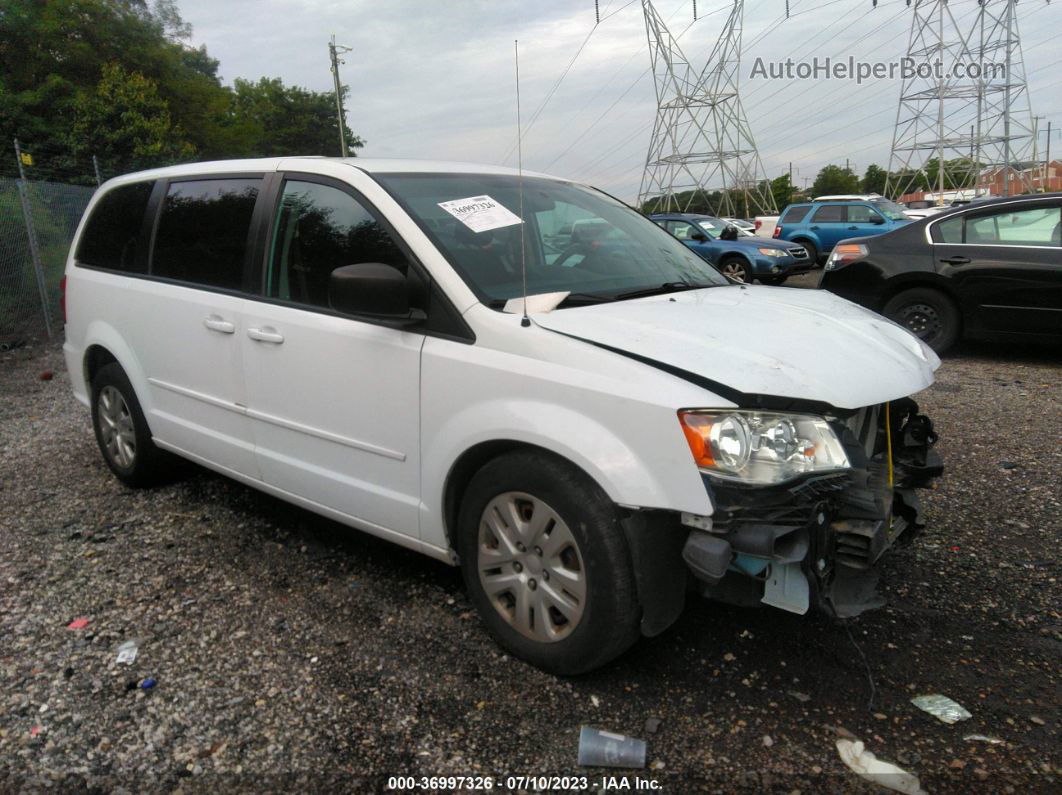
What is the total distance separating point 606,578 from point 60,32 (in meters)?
33.1

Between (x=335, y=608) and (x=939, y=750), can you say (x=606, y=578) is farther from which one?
(x=335, y=608)

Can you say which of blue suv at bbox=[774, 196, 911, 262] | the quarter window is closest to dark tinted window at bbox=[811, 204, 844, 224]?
blue suv at bbox=[774, 196, 911, 262]

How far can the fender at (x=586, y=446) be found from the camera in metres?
2.31

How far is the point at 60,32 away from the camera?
2817 cm

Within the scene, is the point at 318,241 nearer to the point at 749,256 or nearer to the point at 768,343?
the point at 768,343

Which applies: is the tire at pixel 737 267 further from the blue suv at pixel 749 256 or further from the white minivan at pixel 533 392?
the white minivan at pixel 533 392

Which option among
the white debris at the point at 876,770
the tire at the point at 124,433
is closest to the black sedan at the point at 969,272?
the white debris at the point at 876,770

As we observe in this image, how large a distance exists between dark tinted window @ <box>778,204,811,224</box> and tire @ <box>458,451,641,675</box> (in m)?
19.1

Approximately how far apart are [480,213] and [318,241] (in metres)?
0.70

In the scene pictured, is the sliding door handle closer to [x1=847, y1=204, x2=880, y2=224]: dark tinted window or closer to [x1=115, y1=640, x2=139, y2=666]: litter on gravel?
[x1=115, y1=640, x2=139, y2=666]: litter on gravel

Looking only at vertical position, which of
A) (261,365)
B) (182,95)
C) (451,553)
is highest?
(182,95)

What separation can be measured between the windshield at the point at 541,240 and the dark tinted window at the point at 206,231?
0.86 m

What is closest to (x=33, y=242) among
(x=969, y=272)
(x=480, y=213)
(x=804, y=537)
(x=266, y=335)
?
(x=266, y=335)

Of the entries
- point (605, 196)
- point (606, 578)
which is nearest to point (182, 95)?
point (605, 196)
